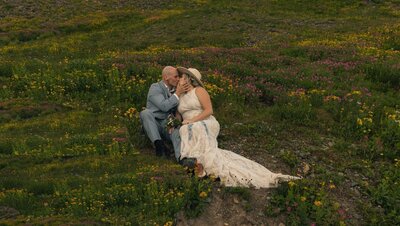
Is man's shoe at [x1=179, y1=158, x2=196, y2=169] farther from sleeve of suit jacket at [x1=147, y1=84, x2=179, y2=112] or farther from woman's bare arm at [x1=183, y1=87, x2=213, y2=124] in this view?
sleeve of suit jacket at [x1=147, y1=84, x2=179, y2=112]

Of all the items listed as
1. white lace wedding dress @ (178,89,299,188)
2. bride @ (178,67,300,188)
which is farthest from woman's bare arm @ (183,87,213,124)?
white lace wedding dress @ (178,89,299,188)

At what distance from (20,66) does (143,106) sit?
753 cm

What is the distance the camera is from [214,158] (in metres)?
11.5

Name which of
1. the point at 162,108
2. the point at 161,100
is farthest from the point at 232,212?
the point at 161,100

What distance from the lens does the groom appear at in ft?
42.2

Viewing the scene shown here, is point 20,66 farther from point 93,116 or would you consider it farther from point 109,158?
point 109,158

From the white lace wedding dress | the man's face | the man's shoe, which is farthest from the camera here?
the man's face

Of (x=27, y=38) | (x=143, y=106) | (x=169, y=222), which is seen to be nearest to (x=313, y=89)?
(x=143, y=106)

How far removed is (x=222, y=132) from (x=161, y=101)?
89.7 inches

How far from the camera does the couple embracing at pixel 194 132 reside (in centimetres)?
1123

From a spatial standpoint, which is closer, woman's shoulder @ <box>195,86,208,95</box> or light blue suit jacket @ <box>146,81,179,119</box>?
woman's shoulder @ <box>195,86,208,95</box>

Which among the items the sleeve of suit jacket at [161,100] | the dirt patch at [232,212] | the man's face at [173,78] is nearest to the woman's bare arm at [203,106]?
the sleeve of suit jacket at [161,100]

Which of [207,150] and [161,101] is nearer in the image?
[207,150]

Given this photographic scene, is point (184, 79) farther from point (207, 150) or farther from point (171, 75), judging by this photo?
point (207, 150)
